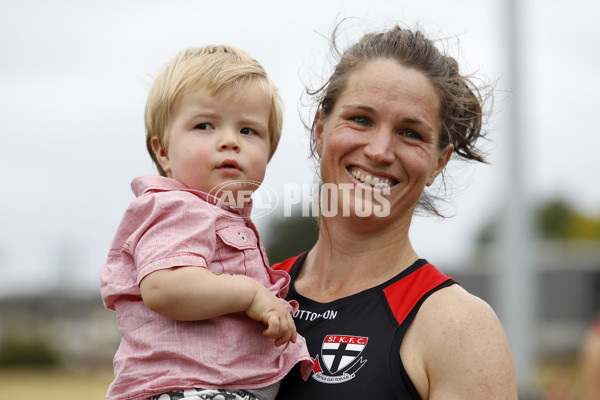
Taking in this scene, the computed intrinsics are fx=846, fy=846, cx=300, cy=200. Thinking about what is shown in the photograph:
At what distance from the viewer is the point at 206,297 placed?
2.36m

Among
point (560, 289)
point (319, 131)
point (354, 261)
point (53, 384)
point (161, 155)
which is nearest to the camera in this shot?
point (161, 155)

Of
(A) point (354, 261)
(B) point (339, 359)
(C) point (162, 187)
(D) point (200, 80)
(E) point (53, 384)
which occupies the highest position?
(D) point (200, 80)

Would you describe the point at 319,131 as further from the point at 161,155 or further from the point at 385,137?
the point at 161,155

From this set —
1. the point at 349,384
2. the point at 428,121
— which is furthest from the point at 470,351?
the point at 428,121

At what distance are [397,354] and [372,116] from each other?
0.85 m

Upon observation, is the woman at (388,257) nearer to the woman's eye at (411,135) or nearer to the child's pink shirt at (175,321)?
the woman's eye at (411,135)

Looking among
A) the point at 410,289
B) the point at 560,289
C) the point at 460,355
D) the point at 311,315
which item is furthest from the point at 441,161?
the point at 560,289

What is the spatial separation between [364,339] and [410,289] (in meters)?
0.23

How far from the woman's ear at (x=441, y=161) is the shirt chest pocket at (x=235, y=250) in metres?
0.81

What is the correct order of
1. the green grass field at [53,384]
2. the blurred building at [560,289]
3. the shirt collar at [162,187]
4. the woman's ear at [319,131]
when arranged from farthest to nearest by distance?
the green grass field at [53,384] → the blurred building at [560,289] → the woman's ear at [319,131] → the shirt collar at [162,187]

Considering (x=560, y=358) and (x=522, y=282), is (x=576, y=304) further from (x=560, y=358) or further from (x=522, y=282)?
(x=522, y=282)

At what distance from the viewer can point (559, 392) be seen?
526cm

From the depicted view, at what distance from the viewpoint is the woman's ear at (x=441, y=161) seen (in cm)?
308

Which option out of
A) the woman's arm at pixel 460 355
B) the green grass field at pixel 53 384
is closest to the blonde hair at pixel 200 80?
the woman's arm at pixel 460 355
